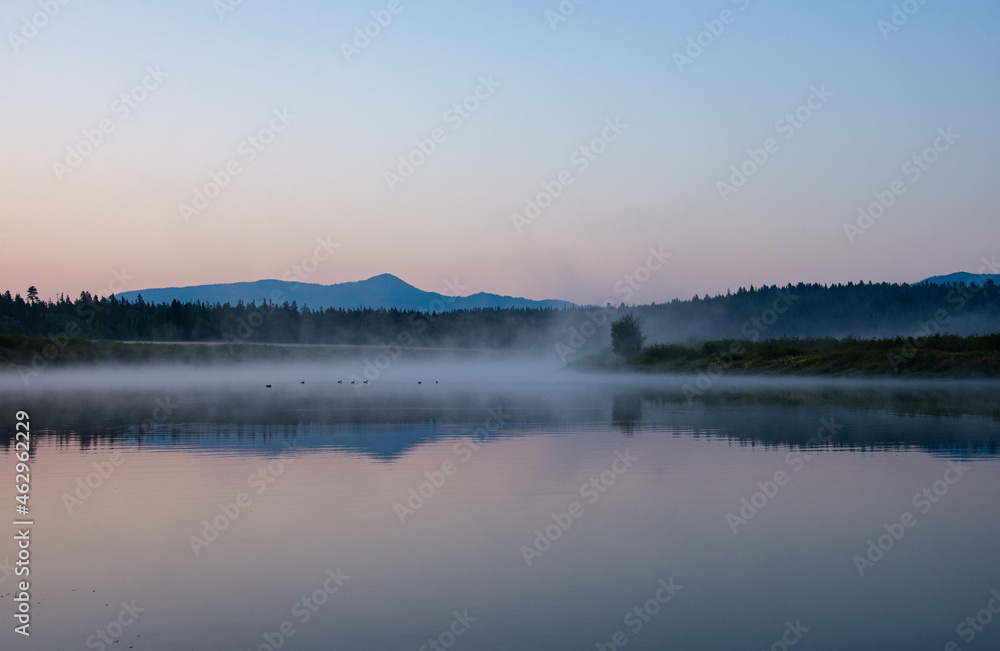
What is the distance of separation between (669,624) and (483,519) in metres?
4.03

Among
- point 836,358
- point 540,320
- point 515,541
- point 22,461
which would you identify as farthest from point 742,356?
point 540,320

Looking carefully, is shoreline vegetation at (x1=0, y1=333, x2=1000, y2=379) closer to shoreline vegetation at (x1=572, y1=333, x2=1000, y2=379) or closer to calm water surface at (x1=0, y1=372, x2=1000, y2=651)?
shoreline vegetation at (x1=572, y1=333, x2=1000, y2=379)

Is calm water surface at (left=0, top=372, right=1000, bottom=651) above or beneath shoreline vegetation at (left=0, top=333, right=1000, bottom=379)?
beneath

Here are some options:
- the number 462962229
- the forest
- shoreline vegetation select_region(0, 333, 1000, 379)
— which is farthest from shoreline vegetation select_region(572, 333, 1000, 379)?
the forest

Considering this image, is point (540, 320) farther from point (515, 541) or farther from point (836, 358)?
point (515, 541)

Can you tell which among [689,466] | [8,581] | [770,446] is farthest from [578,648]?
[770,446]

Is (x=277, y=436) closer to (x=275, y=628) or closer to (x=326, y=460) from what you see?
(x=326, y=460)

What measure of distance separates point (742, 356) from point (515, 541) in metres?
58.9

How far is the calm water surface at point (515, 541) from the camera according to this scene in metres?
6.38

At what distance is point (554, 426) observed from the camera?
2153 cm

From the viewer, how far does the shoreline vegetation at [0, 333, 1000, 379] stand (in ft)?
160

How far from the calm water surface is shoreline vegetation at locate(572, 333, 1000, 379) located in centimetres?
3218

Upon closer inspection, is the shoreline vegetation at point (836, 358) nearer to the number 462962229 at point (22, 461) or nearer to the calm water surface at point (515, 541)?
the calm water surface at point (515, 541)

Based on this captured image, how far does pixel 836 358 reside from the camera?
2191 inches
